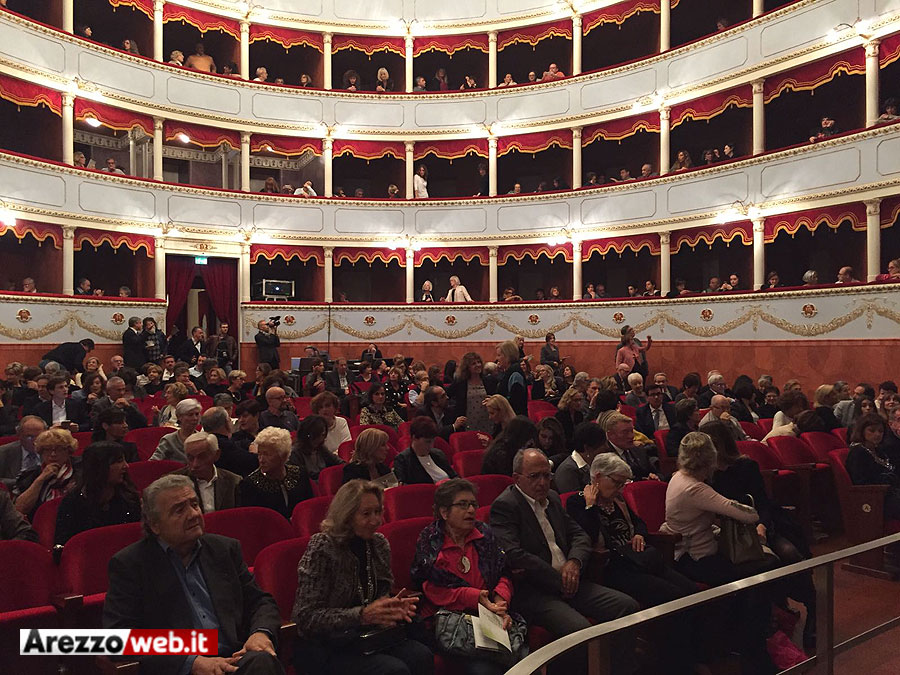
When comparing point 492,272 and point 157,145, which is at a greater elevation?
point 157,145

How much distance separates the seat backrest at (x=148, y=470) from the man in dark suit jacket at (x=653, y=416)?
3.99m

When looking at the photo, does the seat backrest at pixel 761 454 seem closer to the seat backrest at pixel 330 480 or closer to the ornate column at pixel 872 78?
the seat backrest at pixel 330 480

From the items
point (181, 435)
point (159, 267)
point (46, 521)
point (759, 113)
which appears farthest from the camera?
point (159, 267)

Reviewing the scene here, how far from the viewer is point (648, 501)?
14.0 feet

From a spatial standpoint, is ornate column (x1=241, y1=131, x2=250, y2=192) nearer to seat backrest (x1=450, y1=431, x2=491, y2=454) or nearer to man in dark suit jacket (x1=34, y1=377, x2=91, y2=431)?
man in dark suit jacket (x1=34, y1=377, x2=91, y2=431)

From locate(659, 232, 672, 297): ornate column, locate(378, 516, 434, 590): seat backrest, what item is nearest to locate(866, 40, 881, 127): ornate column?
locate(659, 232, 672, 297): ornate column

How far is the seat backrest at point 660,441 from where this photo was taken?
20.3ft

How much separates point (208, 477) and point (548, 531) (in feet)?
5.82

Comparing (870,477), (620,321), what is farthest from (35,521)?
(620,321)

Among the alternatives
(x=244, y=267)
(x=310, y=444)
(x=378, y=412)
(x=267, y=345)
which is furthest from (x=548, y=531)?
(x=244, y=267)

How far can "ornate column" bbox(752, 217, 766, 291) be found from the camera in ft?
44.2

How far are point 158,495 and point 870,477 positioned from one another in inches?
200

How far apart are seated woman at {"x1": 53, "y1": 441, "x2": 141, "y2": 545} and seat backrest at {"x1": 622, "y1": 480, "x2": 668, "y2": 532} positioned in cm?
264

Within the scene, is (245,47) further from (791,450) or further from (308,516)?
(308,516)
